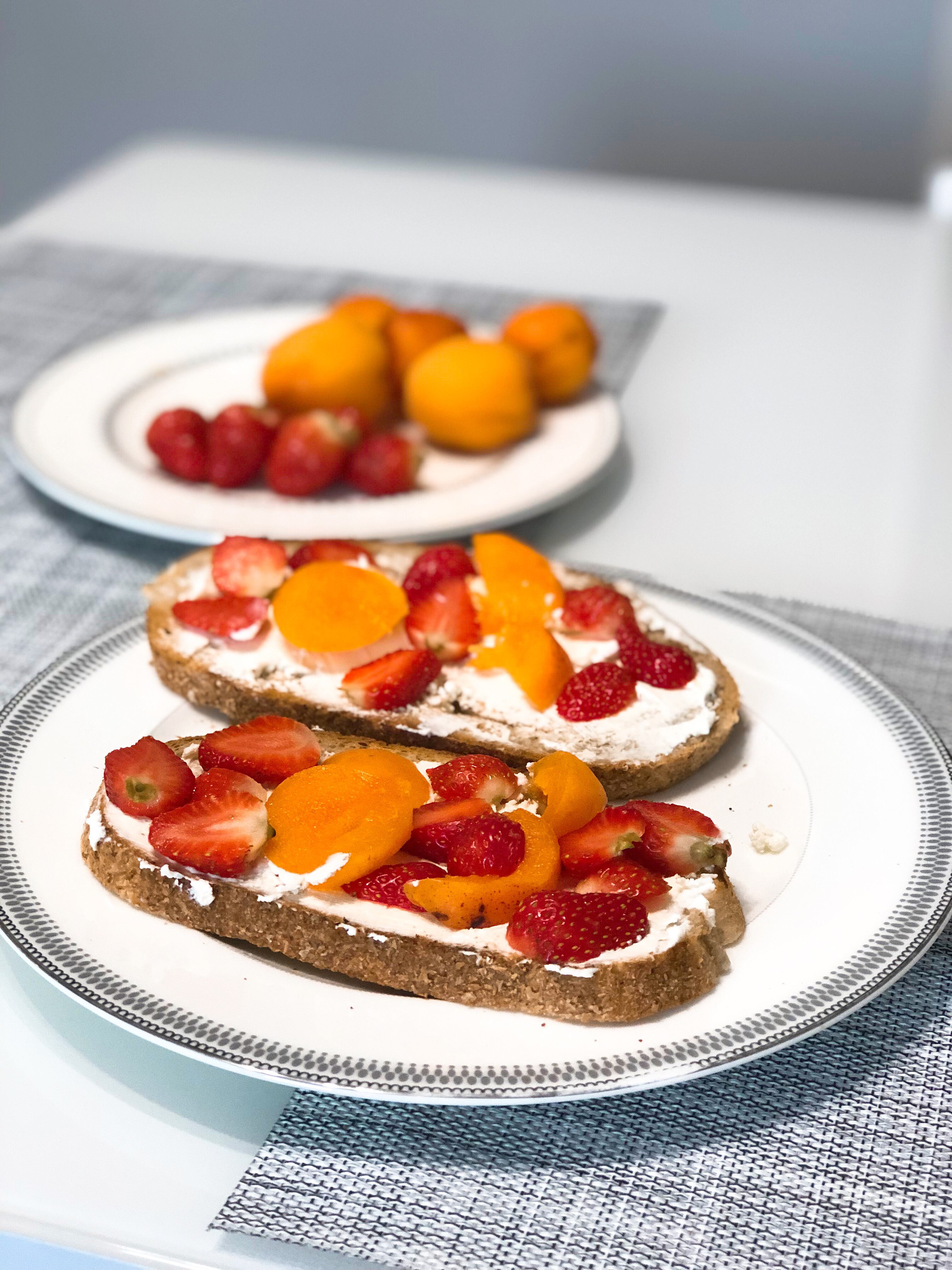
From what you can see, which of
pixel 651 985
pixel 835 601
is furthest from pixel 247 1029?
pixel 835 601

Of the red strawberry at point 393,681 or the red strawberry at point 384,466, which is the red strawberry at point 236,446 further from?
the red strawberry at point 393,681

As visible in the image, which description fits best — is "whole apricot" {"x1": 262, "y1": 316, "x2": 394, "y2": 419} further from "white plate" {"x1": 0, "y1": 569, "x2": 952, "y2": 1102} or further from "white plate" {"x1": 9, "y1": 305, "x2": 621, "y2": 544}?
"white plate" {"x1": 0, "y1": 569, "x2": 952, "y2": 1102}

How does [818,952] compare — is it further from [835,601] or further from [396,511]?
[396,511]

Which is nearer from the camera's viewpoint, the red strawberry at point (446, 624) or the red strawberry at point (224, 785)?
the red strawberry at point (224, 785)

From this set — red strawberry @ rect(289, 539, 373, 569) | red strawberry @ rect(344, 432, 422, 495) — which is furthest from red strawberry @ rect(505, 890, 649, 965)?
red strawberry @ rect(344, 432, 422, 495)

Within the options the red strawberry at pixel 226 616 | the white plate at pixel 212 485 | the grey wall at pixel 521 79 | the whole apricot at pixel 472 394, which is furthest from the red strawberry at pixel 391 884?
the grey wall at pixel 521 79

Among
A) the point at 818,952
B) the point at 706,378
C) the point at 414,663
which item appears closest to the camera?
the point at 818,952

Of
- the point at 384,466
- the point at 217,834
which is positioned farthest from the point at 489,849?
the point at 384,466
